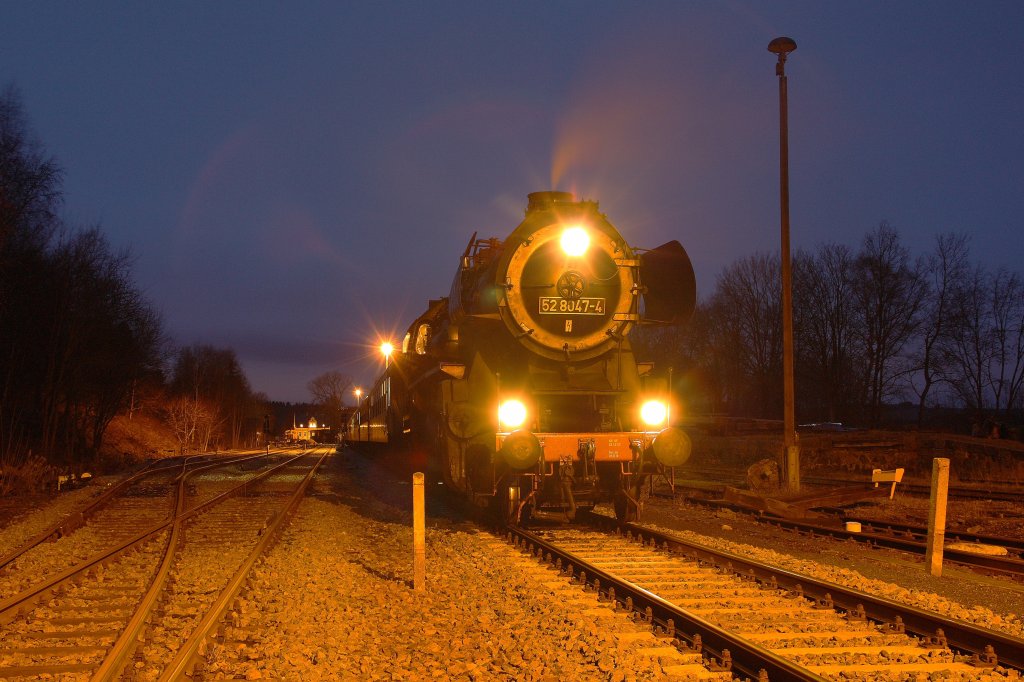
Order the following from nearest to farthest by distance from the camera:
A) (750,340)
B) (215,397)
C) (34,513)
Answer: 1. (34,513)
2. (750,340)
3. (215,397)

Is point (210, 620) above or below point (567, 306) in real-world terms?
below

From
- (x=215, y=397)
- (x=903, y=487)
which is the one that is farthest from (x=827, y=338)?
(x=215, y=397)

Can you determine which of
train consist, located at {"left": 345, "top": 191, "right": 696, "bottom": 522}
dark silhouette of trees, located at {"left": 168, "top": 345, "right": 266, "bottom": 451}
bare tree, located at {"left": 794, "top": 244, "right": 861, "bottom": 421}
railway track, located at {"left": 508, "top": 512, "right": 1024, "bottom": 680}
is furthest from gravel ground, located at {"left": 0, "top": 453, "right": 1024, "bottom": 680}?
dark silhouette of trees, located at {"left": 168, "top": 345, "right": 266, "bottom": 451}

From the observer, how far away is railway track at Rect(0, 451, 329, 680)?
5184 millimetres

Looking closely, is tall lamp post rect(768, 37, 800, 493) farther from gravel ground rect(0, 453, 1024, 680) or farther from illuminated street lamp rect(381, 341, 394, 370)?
illuminated street lamp rect(381, 341, 394, 370)

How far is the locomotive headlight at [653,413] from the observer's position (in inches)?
405

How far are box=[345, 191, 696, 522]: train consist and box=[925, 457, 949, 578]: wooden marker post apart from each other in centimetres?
260

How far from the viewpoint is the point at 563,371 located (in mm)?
10312

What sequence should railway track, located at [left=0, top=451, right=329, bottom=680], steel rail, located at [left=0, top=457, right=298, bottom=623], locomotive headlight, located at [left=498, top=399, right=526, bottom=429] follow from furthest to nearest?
locomotive headlight, located at [left=498, top=399, right=526, bottom=429], steel rail, located at [left=0, top=457, right=298, bottom=623], railway track, located at [left=0, top=451, right=329, bottom=680]

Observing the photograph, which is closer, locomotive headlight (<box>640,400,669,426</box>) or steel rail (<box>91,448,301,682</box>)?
steel rail (<box>91,448,301,682</box>)

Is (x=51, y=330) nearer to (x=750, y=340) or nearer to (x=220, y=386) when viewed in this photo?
(x=750, y=340)

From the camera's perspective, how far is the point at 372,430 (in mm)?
23484

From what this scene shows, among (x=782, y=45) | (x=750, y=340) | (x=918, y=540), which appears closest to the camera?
(x=918, y=540)

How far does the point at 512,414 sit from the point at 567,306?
1496mm
